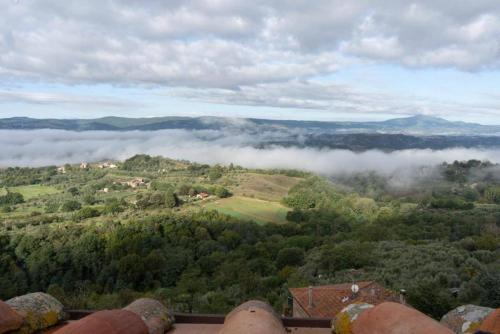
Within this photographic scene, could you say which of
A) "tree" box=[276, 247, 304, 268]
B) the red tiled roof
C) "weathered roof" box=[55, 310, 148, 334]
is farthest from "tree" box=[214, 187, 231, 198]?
"weathered roof" box=[55, 310, 148, 334]

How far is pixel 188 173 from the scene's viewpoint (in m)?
116

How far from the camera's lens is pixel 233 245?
51.0 meters

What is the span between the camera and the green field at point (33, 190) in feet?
294

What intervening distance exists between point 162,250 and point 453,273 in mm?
30721

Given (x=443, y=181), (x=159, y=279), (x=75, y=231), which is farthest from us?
(x=443, y=181)

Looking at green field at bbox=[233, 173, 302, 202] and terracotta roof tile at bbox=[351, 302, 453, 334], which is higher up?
terracotta roof tile at bbox=[351, 302, 453, 334]

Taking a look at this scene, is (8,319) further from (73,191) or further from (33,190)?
(33,190)

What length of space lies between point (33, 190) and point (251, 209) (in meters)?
53.2

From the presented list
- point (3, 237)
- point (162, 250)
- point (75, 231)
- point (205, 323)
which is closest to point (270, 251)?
point (162, 250)

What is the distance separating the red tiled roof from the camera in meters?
16.8

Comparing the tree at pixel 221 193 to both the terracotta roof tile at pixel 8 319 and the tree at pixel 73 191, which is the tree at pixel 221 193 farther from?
the terracotta roof tile at pixel 8 319

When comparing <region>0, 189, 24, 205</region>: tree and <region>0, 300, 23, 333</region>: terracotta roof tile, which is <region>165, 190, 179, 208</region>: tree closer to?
<region>0, 189, 24, 205</region>: tree

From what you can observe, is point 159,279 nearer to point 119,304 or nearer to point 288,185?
point 119,304

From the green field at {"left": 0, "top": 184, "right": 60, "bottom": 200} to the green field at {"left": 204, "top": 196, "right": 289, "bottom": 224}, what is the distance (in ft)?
130
